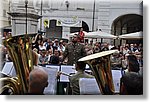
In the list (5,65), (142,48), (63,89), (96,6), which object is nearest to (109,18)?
(96,6)

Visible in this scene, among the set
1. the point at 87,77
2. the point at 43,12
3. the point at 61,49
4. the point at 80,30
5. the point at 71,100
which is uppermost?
the point at 43,12

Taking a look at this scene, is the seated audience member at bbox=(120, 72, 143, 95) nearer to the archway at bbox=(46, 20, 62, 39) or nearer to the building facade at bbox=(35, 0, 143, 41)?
the building facade at bbox=(35, 0, 143, 41)

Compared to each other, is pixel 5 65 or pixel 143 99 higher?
pixel 5 65

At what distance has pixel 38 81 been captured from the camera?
295cm

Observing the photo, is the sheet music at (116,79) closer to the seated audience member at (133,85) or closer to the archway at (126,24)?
the seated audience member at (133,85)

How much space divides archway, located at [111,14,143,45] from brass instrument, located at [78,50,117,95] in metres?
0.23

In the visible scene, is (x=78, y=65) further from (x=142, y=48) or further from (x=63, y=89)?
(x=142, y=48)

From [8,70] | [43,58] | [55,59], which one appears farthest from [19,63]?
[55,59]

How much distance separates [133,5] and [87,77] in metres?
0.90

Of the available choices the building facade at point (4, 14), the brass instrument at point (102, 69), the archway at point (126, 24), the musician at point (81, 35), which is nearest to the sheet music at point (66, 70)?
the brass instrument at point (102, 69)

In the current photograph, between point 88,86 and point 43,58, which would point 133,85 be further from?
point 43,58

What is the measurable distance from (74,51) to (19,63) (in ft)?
1.89

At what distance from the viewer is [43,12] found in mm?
2910

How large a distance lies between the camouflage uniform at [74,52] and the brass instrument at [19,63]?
1.25 feet
